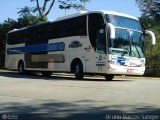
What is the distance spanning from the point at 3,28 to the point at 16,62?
15.5 meters

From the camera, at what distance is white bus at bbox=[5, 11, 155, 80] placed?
20.6 meters

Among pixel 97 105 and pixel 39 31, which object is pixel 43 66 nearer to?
pixel 39 31

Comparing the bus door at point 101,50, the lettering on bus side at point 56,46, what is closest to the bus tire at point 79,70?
the bus door at point 101,50

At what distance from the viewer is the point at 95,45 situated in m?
21.2

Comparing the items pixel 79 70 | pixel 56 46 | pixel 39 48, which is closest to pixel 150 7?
pixel 39 48

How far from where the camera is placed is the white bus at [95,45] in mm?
20625

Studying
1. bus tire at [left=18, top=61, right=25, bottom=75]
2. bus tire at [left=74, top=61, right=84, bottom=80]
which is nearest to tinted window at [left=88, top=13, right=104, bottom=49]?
bus tire at [left=74, top=61, right=84, bottom=80]

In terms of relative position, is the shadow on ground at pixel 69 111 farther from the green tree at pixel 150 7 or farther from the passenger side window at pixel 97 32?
the green tree at pixel 150 7

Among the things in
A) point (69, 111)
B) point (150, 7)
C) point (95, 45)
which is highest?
point (150, 7)

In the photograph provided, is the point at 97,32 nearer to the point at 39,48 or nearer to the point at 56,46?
the point at 56,46

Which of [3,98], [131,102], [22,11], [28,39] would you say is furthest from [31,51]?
[22,11]

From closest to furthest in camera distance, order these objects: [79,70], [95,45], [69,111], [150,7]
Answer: [69,111], [95,45], [79,70], [150,7]

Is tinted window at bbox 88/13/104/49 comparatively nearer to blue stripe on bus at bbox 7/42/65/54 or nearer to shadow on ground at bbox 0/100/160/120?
blue stripe on bus at bbox 7/42/65/54

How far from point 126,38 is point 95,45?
160 centimetres
